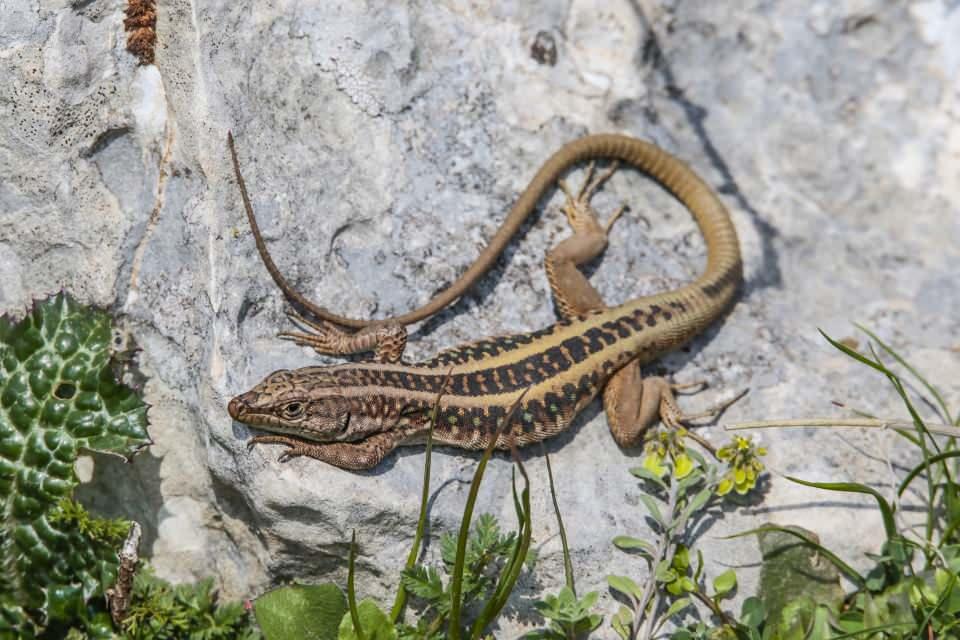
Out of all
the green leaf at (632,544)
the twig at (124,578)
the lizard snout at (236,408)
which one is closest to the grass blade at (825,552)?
the green leaf at (632,544)

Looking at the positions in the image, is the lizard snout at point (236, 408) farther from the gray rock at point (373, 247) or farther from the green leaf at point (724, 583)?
the green leaf at point (724, 583)

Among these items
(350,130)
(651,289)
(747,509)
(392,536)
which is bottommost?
(392,536)

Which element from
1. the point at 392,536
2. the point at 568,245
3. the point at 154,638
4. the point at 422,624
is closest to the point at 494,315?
the point at 568,245

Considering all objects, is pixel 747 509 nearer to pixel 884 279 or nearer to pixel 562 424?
pixel 562 424

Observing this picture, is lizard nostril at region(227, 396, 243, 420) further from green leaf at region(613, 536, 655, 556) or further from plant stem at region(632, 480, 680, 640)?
plant stem at region(632, 480, 680, 640)

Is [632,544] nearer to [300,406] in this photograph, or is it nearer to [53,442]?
[300,406]

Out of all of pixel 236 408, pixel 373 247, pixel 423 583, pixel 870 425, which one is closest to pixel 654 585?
pixel 423 583
